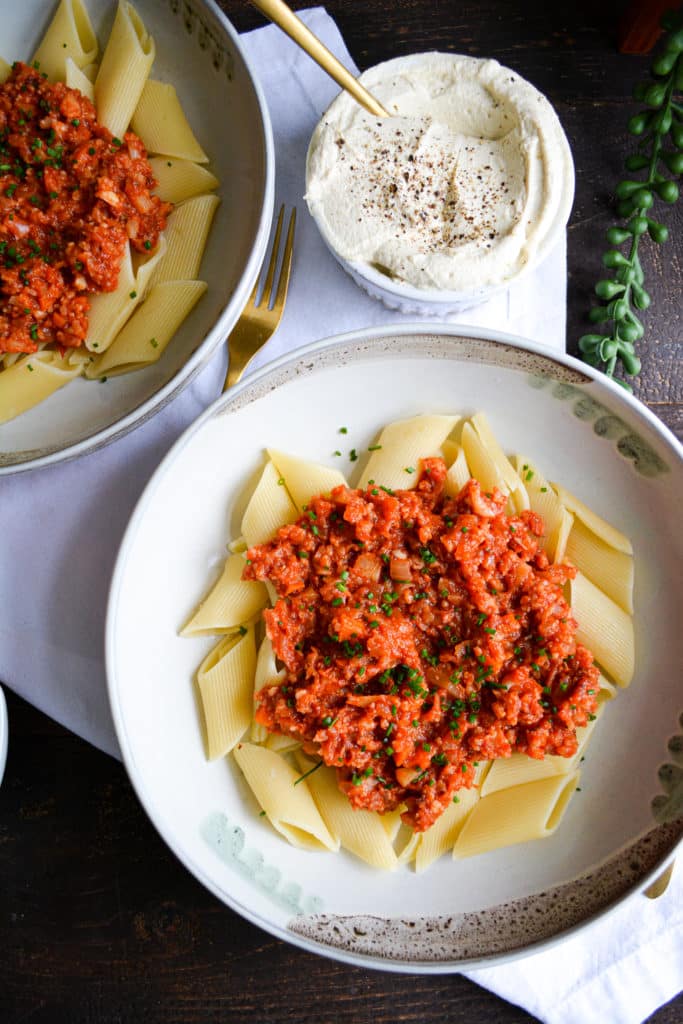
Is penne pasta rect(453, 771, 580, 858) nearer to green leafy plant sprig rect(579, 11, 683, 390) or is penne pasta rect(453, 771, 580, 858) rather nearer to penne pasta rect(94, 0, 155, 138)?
green leafy plant sprig rect(579, 11, 683, 390)

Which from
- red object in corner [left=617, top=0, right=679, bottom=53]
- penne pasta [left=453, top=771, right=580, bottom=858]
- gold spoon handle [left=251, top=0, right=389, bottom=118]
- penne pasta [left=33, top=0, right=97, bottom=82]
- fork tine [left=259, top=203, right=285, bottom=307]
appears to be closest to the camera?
gold spoon handle [left=251, top=0, right=389, bottom=118]

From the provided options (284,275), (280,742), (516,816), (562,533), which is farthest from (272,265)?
(516,816)

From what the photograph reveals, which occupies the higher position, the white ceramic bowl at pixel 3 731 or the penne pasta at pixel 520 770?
the white ceramic bowl at pixel 3 731

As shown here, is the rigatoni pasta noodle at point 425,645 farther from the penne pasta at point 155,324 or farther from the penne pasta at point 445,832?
the penne pasta at point 155,324

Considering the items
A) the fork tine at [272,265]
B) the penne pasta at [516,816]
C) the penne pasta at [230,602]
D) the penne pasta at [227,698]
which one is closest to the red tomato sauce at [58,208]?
the fork tine at [272,265]

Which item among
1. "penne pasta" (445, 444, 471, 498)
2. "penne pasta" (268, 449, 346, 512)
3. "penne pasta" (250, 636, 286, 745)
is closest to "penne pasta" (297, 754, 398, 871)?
"penne pasta" (250, 636, 286, 745)

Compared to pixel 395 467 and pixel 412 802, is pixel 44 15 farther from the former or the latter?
pixel 412 802
